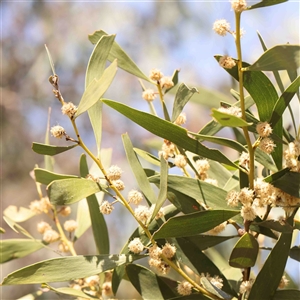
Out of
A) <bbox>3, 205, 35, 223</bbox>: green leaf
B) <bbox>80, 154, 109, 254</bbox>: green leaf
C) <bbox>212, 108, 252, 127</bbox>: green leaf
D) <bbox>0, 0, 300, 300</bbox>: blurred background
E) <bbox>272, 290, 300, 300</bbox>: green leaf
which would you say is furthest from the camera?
<bbox>0, 0, 300, 300</bbox>: blurred background

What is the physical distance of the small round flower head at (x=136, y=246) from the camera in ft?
1.16

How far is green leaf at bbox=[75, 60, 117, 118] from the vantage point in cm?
30

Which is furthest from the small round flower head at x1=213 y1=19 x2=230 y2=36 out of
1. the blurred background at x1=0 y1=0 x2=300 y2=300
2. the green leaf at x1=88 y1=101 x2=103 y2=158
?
the blurred background at x1=0 y1=0 x2=300 y2=300

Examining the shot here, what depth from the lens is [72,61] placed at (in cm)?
216

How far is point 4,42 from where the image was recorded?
235 centimetres

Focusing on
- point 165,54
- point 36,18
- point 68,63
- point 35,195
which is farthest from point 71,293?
point 36,18

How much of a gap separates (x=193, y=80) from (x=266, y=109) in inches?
76.0

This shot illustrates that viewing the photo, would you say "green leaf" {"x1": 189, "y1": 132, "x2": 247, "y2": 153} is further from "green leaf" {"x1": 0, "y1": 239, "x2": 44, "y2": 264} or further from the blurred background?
the blurred background

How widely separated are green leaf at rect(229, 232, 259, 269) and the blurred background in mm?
1524

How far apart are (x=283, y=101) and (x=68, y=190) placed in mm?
184

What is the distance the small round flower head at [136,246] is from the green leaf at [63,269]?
0.07ft

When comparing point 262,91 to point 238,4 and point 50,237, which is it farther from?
point 50,237

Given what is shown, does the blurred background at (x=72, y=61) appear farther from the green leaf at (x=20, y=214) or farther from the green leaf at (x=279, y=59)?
the green leaf at (x=279, y=59)

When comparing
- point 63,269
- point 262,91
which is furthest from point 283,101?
point 63,269
